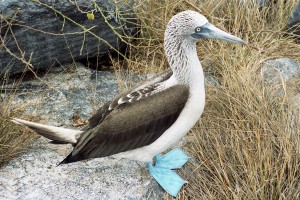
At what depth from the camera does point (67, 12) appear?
13.0 ft

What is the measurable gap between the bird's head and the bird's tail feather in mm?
935

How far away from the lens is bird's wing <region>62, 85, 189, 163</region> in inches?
111

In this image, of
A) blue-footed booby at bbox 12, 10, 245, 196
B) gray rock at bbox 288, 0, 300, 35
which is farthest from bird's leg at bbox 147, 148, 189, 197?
gray rock at bbox 288, 0, 300, 35

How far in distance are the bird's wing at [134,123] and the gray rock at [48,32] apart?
1.07m

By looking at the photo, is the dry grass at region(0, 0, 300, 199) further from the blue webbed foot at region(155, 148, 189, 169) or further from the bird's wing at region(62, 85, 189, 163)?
the bird's wing at region(62, 85, 189, 163)

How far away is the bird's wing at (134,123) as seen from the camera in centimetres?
283

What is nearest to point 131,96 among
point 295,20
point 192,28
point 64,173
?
point 192,28

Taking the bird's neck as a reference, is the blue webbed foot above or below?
below

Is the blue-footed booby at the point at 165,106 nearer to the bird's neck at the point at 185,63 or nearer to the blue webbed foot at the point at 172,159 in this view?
the bird's neck at the point at 185,63

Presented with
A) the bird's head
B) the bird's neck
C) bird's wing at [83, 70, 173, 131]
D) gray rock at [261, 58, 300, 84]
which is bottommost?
gray rock at [261, 58, 300, 84]

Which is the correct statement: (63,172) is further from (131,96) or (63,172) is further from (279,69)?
(279,69)

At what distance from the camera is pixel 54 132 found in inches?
120

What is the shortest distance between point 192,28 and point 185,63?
0.22 metres

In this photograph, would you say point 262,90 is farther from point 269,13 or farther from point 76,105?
point 269,13
